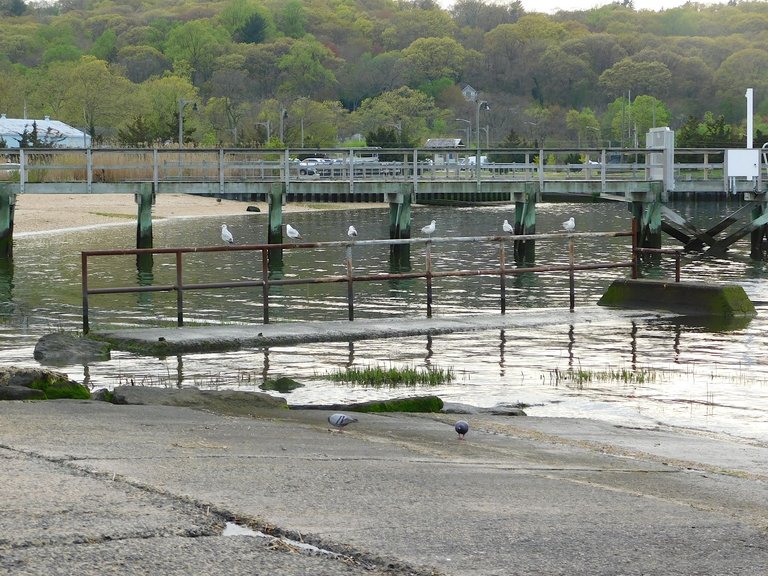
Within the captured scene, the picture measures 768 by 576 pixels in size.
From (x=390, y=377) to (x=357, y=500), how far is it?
7165mm

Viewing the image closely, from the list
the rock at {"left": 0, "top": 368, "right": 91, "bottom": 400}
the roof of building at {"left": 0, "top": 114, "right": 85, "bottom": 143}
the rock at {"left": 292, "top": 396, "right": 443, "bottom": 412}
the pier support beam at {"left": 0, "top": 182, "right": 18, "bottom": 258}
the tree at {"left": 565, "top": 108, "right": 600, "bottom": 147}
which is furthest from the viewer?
the tree at {"left": 565, "top": 108, "right": 600, "bottom": 147}

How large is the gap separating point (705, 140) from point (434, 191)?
76.4m

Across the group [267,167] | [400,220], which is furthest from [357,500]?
[267,167]

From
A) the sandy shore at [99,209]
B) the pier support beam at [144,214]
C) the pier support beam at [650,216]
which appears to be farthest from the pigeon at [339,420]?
the sandy shore at [99,209]

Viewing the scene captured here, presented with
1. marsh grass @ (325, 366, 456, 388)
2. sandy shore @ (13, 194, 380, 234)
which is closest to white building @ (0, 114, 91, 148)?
sandy shore @ (13, 194, 380, 234)

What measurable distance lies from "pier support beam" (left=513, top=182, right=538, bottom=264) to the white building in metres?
61.2

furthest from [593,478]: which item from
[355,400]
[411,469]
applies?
[355,400]

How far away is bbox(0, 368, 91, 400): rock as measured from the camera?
10867mm

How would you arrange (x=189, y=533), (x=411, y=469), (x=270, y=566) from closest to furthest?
(x=270, y=566)
(x=189, y=533)
(x=411, y=469)

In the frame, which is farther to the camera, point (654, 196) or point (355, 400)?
point (654, 196)

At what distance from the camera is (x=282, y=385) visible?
13141 millimetres

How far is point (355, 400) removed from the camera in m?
12.5

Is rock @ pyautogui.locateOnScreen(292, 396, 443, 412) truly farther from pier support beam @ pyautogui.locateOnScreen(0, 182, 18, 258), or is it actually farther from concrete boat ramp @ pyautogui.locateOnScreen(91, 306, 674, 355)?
pier support beam @ pyautogui.locateOnScreen(0, 182, 18, 258)

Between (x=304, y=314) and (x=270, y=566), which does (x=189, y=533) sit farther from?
(x=304, y=314)
